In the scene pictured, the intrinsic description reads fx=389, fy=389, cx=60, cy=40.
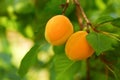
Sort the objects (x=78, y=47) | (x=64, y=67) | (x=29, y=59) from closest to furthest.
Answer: (x=78, y=47), (x=29, y=59), (x=64, y=67)

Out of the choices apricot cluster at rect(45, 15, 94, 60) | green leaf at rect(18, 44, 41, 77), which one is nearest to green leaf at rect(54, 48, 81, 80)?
green leaf at rect(18, 44, 41, 77)

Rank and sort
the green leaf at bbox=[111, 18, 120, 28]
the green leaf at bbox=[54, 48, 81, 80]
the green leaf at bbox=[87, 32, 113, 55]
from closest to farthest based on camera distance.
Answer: the green leaf at bbox=[87, 32, 113, 55], the green leaf at bbox=[111, 18, 120, 28], the green leaf at bbox=[54, 48, 81, 80]

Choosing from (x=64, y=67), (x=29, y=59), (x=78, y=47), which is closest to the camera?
(x=78, y=47)

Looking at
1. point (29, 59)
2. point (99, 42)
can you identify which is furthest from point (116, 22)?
point (29, 59)

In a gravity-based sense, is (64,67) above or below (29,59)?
below

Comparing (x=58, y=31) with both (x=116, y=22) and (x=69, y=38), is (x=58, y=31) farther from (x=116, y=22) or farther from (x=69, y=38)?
(x=116, y=22)

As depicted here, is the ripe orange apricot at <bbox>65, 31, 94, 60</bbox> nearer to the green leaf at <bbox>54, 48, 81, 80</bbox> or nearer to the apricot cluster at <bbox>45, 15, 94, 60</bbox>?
the apricot cluster at <bbox>45, 15, 94, 60</bbox>

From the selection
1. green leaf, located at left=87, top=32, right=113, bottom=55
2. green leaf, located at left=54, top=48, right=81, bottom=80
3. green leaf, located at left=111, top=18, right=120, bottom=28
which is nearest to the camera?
green leaf, located at left=87, top=32, right=113, bottom=55
